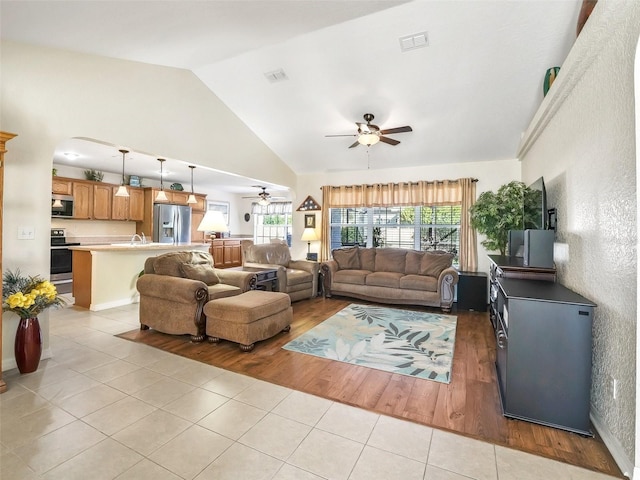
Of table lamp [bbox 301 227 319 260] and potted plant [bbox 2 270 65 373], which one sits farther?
table lamp [bbox 301 227 319 260]

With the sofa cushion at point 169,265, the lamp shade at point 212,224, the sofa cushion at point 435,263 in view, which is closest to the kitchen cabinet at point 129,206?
the lamp shade at point 212,224

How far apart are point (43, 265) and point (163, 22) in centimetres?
246

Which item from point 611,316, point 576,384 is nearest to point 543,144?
point 611,316

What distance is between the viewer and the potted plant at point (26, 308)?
8.23ft

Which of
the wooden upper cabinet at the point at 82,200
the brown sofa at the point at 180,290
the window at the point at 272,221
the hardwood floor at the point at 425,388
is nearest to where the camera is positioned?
the hardwood floor at the point at 425,388

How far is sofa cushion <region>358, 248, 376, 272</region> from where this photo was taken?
5.75 meters

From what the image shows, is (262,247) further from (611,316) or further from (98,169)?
(611,316)

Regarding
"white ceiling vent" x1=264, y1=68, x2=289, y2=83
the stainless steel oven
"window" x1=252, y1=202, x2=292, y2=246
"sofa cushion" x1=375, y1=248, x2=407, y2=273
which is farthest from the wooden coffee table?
"window" x1=252, y1=202, x2=292, y2=246

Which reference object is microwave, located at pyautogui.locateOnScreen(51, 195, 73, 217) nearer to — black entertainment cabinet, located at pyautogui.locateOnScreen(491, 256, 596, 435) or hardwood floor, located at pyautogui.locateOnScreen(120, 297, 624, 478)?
hardwood floor, located at pyautogui.locateOnScreen(120, 297, 624, 478)

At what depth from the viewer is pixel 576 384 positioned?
188 centimetres

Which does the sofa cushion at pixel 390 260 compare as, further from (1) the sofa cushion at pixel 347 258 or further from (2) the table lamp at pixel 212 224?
(2) the table lamp at pixel 212 224

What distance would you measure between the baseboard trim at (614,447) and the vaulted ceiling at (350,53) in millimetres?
3299

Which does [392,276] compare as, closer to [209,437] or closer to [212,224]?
[212,224]

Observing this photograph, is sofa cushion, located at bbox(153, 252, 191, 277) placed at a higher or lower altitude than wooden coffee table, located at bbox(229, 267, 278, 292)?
higher
